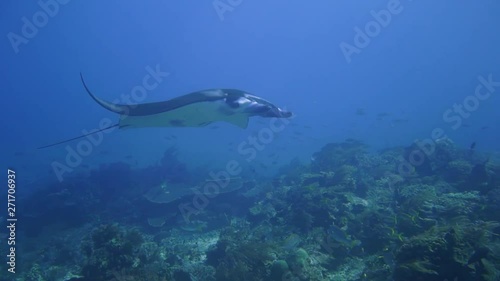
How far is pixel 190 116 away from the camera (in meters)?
6.26

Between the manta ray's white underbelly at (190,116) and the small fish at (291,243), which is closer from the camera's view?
the manta ray's white underbelly at (190,116)

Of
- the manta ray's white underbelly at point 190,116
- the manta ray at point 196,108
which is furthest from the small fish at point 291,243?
the manta ray's white underbelly at point 190,116

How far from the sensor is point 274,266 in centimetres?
540

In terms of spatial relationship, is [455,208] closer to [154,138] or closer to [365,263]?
[365,263]

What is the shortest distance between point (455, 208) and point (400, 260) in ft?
9.44

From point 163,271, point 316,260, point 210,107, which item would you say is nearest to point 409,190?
point 316,260

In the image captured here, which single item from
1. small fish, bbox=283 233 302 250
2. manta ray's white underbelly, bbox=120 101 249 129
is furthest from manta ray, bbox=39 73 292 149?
small fish, bbox=283 233 302 250

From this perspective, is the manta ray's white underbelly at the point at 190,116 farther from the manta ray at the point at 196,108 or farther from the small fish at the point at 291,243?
the small fish at the point at 291,243


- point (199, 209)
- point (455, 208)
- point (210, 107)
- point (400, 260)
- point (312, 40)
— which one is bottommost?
point (199, 209)

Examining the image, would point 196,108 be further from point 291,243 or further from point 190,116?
point 291,243

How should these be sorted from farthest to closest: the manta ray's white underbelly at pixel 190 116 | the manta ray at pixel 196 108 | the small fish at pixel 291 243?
the small fish at pixel 291 243, the manta ray's white underbelly at pixel 190 116, the manta ray at pixel 196 108

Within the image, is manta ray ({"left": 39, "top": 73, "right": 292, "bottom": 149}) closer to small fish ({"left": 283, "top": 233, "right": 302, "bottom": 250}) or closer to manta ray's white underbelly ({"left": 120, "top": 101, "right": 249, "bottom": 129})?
manta ray's white underbelly ({"left": 120, "top": 101, "right": 249, "bottom": 129})

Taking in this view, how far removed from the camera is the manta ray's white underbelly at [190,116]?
5.86 metres

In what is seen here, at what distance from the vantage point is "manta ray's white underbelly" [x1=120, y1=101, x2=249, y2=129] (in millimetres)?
5860
